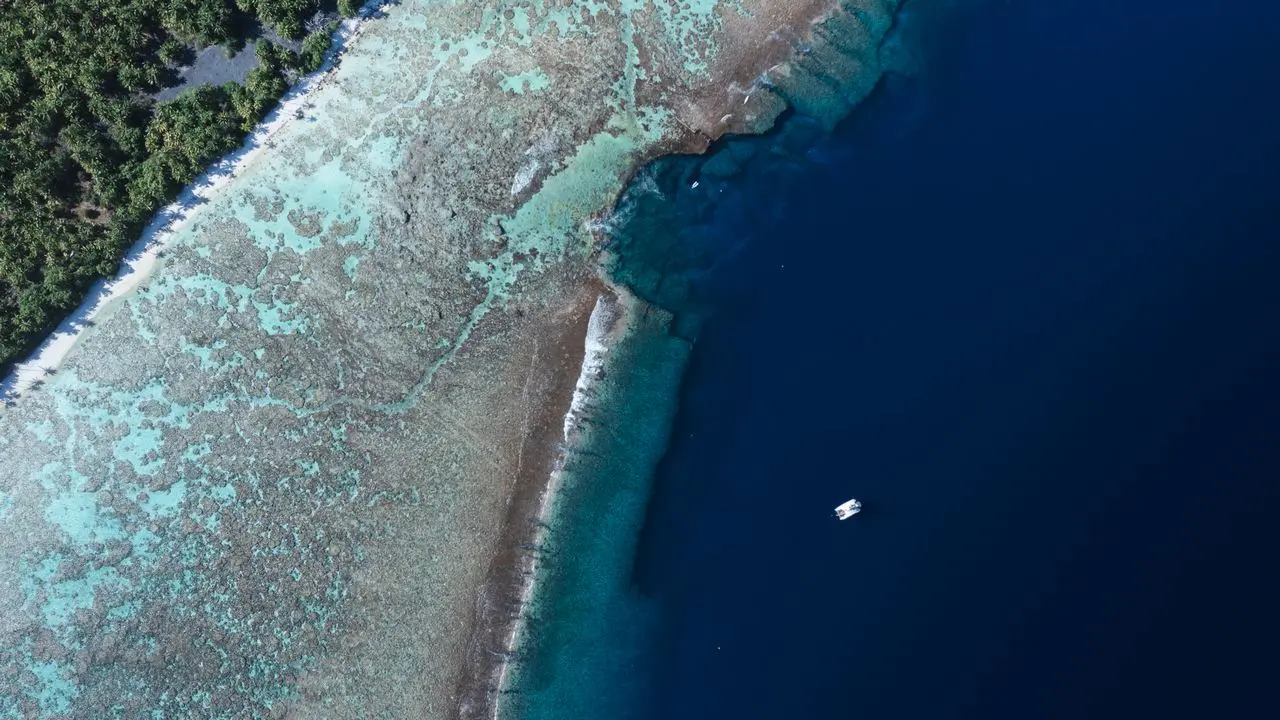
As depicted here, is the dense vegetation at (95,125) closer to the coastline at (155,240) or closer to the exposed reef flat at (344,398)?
the coastline at (155,240)

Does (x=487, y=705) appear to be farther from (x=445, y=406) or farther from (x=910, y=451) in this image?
(x=910, y=451)

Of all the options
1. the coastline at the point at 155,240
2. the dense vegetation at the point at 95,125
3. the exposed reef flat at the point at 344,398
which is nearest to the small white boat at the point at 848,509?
the exposed reef flat at the point at 344,398

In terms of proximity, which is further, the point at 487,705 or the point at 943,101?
the point at 943,101

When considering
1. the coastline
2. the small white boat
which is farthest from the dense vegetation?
the small white boat

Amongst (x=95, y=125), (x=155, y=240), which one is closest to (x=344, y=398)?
(x=155, y=240)

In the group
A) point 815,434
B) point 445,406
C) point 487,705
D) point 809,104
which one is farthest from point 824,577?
point 809,104

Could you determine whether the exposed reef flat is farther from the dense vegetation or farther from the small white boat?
the small white boat

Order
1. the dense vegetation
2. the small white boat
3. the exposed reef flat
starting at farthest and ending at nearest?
the small white boat < the exposed reef flat < the dense vegetation
